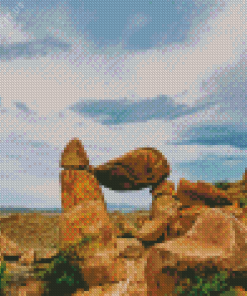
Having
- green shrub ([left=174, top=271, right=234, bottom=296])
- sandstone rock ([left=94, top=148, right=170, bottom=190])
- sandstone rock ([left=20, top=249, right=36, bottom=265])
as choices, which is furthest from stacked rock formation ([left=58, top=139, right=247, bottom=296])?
sandstone rock ([left=20, top=249, right=36, bottom=265])

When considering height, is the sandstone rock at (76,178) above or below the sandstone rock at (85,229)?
above

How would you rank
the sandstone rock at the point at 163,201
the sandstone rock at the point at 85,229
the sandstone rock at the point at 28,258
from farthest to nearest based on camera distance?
the sandstone rock at the point at 163,201 → the sandstone rock at the point at 28,258 → the sandstone rock at the point at 85,229

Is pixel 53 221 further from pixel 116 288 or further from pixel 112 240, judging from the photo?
pixel 116 288

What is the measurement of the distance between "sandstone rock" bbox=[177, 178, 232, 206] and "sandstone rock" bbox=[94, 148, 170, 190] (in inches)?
119

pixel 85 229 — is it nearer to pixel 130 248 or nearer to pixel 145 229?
pixel 130 248

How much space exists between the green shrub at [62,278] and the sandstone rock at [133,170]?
6947 millimetres

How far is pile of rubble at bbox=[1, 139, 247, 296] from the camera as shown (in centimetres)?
885

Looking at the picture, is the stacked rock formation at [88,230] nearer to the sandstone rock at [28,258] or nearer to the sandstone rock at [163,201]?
the sandstone rock at [163,201]

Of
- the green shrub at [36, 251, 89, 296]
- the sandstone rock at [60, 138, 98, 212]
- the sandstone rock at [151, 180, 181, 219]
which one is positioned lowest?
the green shrub at [36, 251, 89, 296]

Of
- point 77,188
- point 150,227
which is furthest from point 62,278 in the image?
point 150,227

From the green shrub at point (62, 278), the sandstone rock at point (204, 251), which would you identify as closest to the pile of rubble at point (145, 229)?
the sandstone rock at point (204, 251)

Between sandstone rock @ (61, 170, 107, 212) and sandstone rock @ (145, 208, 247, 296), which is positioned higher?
sandstone rock @ (61, 170, 107, 212)

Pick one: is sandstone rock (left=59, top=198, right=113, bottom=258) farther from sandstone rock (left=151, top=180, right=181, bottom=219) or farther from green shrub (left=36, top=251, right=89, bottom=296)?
sandstone rock (left=151, top=180, right=181, bottom=219)

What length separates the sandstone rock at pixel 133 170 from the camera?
1802 centimetres
